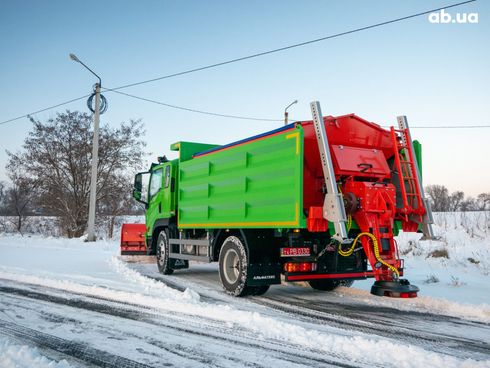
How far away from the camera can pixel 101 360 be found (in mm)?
3764

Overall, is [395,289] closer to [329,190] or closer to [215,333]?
[329,190]

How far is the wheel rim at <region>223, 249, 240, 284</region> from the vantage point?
7.64 meters

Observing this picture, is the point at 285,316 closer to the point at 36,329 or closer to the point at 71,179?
the point at 36,329

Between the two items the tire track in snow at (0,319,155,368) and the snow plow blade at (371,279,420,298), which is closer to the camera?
the tire track in snow at (0,319,155,368)

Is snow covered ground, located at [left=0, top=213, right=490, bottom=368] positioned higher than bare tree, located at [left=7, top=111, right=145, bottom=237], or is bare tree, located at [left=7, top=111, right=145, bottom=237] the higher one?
bare tree, located at [left=7, top=111, right=145, bottom=237]

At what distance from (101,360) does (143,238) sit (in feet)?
31.9

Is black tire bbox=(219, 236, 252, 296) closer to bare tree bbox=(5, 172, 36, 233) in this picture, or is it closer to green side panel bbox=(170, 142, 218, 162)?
green side panel bbox=(170, 142, 218, 162)

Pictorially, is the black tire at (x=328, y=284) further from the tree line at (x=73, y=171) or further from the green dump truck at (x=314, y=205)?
the tree line at (x=73, y=171)

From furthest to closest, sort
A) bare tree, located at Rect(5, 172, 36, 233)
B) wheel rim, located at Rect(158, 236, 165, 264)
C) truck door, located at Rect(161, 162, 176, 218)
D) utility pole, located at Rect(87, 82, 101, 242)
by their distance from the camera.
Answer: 1. bare tree, located at Rect(5, 172, 36, 233)
2. utility pole, located at Rect(87, 82, 101, 242)
3. wheel rim, located at Rect(158, 236, 165, 264)
4. truck door, located at Rect(161, 162, 176, 218)

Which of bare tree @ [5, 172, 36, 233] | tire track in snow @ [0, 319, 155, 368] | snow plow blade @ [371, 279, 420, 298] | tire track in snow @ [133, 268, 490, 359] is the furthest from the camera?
bare tree @ [5, 172, 36, 233]

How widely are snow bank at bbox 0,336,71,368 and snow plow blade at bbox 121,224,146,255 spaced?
8983 millimetres

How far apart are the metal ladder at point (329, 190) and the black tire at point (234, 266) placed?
1.79 meters

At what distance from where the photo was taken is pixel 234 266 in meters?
7.71

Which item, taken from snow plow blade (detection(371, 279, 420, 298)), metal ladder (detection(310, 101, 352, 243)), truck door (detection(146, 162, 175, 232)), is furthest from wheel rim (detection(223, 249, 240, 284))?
truck door (detection(146, 162, 175, 232))
